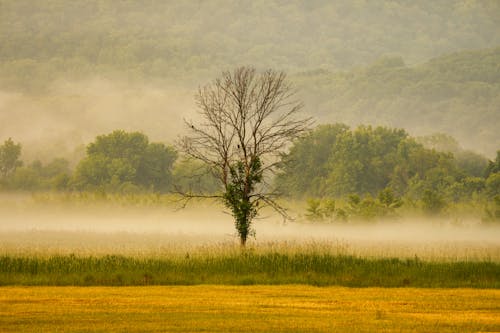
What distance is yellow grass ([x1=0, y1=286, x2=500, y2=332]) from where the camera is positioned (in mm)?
22938

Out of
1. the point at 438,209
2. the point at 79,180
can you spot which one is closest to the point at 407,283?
the point at 438,209

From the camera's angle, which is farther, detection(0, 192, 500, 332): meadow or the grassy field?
the grassy field

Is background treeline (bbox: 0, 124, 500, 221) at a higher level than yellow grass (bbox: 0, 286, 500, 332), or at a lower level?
higher

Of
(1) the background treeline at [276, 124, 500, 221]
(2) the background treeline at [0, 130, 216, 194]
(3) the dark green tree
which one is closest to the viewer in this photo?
(1) the background treeline at [276, 124, 500, 221]

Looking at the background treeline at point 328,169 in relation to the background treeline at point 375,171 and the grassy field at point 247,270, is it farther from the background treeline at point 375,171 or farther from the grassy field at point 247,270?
the grassy field at point 247,270

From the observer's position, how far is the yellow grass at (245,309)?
75.3ft

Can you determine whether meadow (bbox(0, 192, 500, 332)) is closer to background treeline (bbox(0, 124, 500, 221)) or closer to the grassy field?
the grassy field

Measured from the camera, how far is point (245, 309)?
1033 inches

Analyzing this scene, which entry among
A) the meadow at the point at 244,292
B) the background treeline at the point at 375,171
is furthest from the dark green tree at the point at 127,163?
the meadow at the point at 244,292

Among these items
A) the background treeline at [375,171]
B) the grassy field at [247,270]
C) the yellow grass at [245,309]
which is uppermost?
the background treeline at [375,171]

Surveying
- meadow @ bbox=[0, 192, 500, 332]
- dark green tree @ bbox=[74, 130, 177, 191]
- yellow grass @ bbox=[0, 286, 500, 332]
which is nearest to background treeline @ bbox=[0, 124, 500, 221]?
dark green tree @ bbox=[74, 130, 177, 191]

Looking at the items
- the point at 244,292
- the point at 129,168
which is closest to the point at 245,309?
the point at 244,292

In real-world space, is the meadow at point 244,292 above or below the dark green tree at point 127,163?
below

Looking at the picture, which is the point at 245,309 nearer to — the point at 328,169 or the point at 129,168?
the point at 129,168
